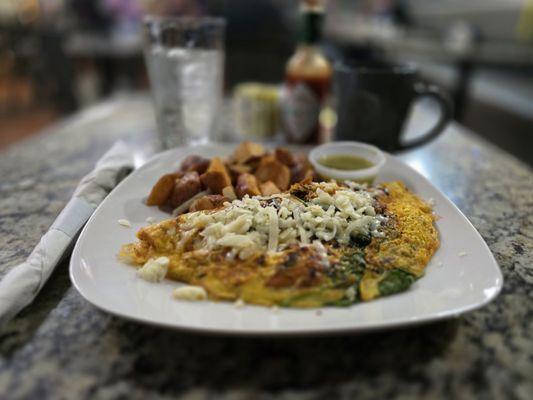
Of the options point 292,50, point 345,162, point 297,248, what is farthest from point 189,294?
point 292,50

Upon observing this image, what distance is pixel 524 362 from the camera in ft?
1.70

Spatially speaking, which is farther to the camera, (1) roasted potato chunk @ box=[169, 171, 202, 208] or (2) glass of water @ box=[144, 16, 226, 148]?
(2) glass of water @ box=[144, 16, 226, 148]

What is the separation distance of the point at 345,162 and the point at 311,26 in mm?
502

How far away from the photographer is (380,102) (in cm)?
119

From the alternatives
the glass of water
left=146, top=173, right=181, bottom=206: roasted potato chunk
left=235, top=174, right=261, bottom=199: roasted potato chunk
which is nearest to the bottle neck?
the glass of water

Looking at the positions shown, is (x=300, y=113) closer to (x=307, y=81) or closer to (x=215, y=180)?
(x=307, y=81)

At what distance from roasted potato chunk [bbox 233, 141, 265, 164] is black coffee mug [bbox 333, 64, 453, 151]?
0.35 m

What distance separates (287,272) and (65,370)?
0.32m

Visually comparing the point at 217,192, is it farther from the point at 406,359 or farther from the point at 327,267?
the point at 406,359

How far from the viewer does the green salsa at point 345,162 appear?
40.8 inches

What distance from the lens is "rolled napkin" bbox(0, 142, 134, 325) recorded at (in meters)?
0.57

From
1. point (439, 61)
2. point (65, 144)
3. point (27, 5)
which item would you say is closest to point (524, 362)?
point (65, 144)

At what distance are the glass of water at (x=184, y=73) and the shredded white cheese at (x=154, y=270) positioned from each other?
0.75 meters

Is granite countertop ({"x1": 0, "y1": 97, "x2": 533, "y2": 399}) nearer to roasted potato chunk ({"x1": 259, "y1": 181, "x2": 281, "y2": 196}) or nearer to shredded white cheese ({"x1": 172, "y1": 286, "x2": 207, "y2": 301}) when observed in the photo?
shredded white cheese ({"x1": 172, "y1": 286, "x2": 207, "y2": 301})
